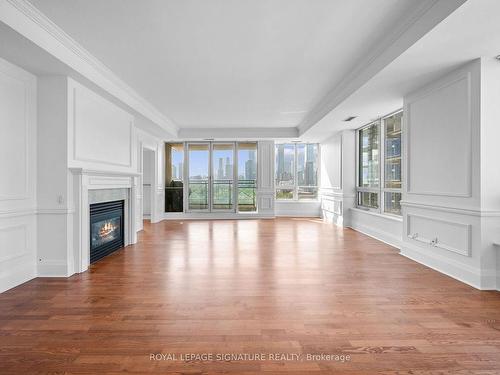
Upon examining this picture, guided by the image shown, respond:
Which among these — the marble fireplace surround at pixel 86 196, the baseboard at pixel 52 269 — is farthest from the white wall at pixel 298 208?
the baseboard at pixel 52 269

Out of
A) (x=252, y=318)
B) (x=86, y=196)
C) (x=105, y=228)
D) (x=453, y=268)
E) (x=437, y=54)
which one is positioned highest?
(x=437, y=54)

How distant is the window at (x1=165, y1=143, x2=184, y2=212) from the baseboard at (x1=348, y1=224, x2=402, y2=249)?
5754 millimetres

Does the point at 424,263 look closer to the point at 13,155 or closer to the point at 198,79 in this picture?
the point at 198,79

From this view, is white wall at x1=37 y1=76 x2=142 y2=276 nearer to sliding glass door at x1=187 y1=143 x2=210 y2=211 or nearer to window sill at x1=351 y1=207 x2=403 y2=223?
window sill at x1=351 y1=207 x2=403 y2=223

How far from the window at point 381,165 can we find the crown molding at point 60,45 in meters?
5.01

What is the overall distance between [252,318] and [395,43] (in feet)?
10.5

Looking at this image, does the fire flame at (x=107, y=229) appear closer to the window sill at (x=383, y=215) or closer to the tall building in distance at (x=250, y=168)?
the window sill at (x=383, y=215)

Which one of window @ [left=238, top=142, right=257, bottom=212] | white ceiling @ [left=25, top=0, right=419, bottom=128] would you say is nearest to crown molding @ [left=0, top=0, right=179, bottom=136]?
white ceiling @ [left=25, top=0, right=419, bottom=128]

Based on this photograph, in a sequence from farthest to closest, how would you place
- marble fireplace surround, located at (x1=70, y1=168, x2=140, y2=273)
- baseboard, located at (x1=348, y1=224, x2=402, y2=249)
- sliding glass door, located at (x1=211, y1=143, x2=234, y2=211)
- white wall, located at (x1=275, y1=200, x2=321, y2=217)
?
white wall, located at (x1=275, y1=200, x2=321, y2=217)
sliding glass door, located at (x1=211, y1=143, x2=234, y2=211)
baseboard, located at (x1=348, y1=224, x2=402, y2=249)
marble fireplace surround, located at (x1=70, y1=168, x2=140, y2=273)

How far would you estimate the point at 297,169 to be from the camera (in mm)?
10766

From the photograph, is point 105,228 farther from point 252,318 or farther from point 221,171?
point 221,171

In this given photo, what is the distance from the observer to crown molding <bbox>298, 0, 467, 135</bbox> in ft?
8.46

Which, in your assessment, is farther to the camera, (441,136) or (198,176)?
(198,176)

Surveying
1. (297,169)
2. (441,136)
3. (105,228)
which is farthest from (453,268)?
(297,169)
